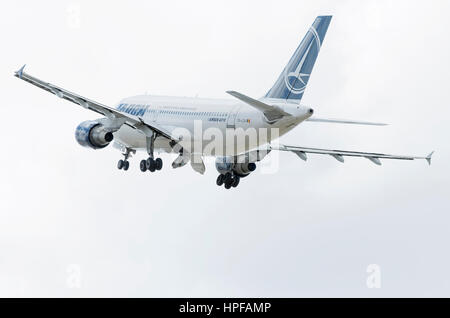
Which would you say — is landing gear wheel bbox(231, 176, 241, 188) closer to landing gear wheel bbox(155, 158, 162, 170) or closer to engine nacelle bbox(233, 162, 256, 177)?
engine nacelle bbox(233, 162, 256, 177)

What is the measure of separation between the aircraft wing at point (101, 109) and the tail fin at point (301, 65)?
832 centimetres

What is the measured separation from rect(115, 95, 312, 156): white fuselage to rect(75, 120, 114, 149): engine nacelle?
108 inches

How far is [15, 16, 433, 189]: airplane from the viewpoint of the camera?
230 ft

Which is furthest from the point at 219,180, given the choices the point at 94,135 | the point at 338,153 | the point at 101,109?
the point at 101,109

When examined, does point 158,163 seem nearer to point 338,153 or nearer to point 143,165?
point 143,165

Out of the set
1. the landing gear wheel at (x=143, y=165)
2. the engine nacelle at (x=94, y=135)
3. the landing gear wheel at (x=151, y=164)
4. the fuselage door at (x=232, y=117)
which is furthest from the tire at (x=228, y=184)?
the engine nacelle at (x=94, y=135)

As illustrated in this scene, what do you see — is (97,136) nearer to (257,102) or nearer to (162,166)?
(162,166)

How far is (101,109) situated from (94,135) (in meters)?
3.07

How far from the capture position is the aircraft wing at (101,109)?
69206 mm

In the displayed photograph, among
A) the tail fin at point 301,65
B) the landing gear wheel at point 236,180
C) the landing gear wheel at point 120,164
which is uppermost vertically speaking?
the tail fin at point 301,65

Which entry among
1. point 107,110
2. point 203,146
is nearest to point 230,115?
point 203,146

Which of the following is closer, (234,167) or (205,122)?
(205,122)

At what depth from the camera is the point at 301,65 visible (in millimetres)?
70688

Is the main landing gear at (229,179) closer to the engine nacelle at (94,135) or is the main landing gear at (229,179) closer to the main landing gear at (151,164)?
the main landing gear at (151,164)
